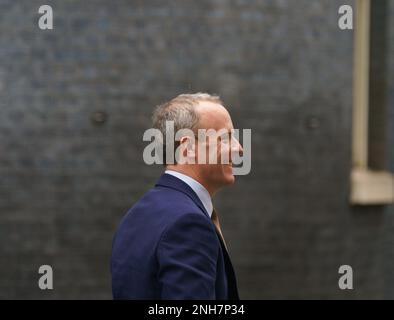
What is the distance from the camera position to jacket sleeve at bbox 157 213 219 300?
2.11 metres

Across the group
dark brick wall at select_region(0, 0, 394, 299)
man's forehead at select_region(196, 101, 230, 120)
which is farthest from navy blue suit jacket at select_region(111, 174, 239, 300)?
dark brick wall at select_region(0, 0, 394, 299)

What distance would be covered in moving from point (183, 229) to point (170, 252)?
92 mm

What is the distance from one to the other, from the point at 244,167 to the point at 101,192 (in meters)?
1.40

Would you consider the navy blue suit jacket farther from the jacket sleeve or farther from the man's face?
the man's face

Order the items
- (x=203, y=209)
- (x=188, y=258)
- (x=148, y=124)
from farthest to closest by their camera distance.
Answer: (x=148, y=124), (x=203, y=209), (x=188, y=258)

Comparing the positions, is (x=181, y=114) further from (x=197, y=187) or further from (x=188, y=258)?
(x=188, y=258)

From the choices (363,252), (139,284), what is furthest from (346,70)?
(139,284)

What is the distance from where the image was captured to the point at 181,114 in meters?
2.47

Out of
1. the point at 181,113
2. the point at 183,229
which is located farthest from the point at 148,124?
the point at 183,229

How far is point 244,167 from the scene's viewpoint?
6.27 m

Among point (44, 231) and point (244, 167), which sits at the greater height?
point (244, 167)

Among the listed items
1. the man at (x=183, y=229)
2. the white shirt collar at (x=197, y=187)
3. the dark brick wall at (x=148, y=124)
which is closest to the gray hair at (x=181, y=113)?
the man at (x=183, y=229)

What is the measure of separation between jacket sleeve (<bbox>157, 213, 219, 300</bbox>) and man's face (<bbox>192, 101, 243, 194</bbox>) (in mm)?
295

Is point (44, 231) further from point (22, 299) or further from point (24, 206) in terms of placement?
point (22, 299)
